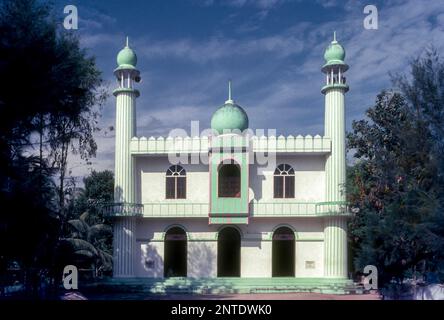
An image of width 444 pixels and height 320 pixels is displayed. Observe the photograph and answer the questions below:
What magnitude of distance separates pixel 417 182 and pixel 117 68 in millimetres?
15028

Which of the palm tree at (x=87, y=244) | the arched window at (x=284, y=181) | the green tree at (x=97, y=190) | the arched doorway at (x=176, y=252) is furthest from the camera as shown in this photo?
the green tree at (x=97, y=190)

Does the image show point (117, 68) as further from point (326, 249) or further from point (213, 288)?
point (326, 249)

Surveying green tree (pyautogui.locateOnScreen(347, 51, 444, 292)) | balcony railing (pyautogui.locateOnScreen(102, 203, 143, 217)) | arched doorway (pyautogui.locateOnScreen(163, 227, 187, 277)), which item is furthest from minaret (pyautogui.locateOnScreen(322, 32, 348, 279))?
balcony railing (pyautogui.locateOnScreen(102, 203, 143, 217))

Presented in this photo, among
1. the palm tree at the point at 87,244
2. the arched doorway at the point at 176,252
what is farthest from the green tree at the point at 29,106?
the arched doorway at the point at 176,252

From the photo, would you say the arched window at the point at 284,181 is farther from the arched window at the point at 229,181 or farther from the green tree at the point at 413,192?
the green tree at the point at 413,192

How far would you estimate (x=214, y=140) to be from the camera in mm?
21797

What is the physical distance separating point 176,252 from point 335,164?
850 centimetres

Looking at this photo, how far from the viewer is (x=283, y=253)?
22.5 m

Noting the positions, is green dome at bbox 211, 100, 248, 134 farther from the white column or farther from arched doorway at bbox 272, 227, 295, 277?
arched doorway at bbox 272, 227, 295, 277

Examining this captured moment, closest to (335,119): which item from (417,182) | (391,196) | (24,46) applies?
(391,196)

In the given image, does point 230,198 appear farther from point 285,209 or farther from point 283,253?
point 283,253

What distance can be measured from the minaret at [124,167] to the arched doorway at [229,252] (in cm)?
410

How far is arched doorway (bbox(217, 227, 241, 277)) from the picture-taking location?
22391 mm

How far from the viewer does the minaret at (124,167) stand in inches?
853
